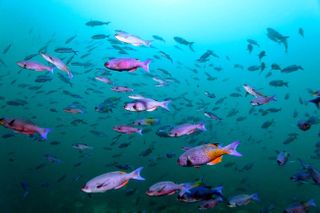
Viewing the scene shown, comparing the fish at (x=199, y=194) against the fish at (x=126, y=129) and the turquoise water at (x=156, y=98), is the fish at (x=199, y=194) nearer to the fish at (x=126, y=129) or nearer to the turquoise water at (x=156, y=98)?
the fish at (x=126, y=129)

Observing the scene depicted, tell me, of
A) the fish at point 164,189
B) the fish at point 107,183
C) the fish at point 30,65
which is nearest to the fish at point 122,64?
the fish at point 107,183

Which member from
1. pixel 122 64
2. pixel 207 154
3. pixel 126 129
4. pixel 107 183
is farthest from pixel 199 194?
pixel 126 129

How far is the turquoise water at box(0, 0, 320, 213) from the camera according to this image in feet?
50.8

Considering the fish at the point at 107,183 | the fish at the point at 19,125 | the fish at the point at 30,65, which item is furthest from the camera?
the fish at the point at 30,65

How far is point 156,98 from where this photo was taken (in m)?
34.3

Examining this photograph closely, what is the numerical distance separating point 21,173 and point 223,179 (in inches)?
637

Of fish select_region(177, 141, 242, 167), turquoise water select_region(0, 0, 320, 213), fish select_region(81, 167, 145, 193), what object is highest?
fish select_region(177, 141, 242, 167)

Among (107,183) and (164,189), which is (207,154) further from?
(164,189)

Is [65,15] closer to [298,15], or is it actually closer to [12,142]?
[12,142]

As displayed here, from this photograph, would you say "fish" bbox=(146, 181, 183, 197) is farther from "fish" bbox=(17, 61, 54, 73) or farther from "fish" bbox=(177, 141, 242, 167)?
"fish" bbox=(17, 61, 54, 73)

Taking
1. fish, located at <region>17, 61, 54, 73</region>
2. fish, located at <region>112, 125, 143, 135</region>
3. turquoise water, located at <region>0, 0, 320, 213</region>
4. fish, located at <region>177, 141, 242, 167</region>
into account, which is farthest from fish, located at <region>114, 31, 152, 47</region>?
fish, located at <region>177, 141, 242, 167</region>

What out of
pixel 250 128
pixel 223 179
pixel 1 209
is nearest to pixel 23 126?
pixel 1 209

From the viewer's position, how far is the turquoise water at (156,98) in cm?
1549

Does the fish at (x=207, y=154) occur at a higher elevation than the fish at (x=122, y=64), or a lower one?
lower
